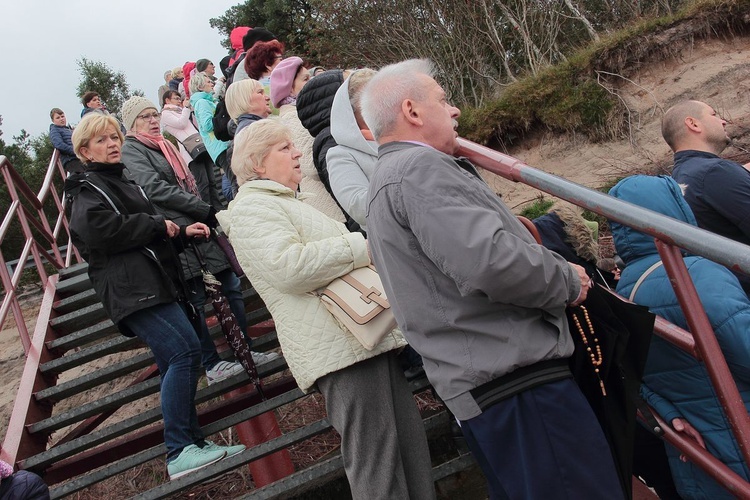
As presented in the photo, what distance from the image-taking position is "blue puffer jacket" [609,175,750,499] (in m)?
2.14

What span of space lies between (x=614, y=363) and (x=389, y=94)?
1.16m

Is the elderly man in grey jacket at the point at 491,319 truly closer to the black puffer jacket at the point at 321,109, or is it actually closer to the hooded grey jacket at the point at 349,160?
the hooded grey jacket at the point at 349,160

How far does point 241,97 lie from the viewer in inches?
175

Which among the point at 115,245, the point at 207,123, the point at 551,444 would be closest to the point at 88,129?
the point at 115,245

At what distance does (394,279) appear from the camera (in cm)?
193

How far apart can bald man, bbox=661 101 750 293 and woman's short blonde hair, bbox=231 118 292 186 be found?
2.10 meters

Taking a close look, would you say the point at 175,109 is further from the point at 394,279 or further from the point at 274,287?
the point at 394,279

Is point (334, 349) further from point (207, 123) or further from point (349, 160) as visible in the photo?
point (207, 123)

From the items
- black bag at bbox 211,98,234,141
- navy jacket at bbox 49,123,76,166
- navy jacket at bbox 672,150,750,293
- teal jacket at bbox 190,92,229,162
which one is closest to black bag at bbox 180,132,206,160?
teal jacket at bbox 190,92,229,162

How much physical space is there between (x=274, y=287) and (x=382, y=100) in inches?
41.0

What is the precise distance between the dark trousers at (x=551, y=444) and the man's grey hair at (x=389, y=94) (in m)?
0.98

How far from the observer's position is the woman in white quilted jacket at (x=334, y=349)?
2.55 meters

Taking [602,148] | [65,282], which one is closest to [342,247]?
[65,282]

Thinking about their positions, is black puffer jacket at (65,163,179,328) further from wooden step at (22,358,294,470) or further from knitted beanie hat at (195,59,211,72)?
knitted beanie hat at (195,59,211,72)
